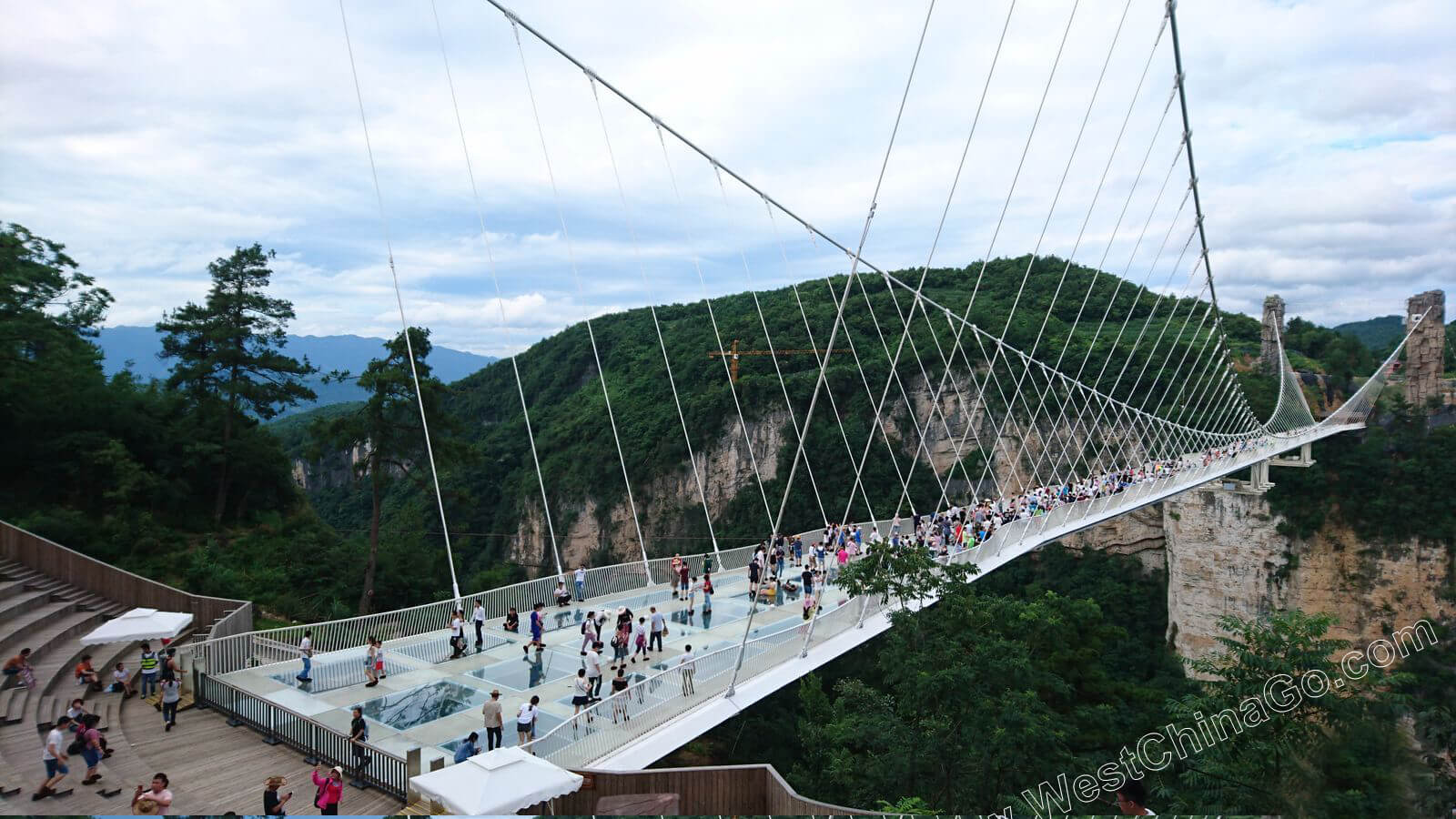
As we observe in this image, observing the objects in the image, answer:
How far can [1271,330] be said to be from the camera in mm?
57031

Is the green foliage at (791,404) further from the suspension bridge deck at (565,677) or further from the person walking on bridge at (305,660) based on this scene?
the person walking on bridge at (305,660)

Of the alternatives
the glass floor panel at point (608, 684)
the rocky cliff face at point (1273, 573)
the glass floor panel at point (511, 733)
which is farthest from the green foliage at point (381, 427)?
the rocky cliff face at point (1273, 573)

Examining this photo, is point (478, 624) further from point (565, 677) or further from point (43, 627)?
point (43, 627)

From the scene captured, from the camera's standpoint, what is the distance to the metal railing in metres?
8.16

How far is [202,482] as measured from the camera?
2306 cm

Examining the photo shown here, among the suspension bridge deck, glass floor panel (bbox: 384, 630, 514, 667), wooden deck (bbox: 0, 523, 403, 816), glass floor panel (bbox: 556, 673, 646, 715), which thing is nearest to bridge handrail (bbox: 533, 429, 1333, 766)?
the suspension bridge deck

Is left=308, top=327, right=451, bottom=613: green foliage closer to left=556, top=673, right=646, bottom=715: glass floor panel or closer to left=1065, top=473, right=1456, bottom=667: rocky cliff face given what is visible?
left=556, top=673, right=646, bottom=715: glass floor panel

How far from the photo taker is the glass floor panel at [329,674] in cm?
1083

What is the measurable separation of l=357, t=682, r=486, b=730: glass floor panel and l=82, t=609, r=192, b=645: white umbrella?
3484 mm

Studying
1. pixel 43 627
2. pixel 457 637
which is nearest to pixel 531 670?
pixel 457 637

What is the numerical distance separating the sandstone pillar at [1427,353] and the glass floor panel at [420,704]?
5108 centimetres

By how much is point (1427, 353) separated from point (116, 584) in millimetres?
57821

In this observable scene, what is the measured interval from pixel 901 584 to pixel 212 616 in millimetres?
11436

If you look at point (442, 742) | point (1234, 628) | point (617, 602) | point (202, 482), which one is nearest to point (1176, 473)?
point (1234, 628)
